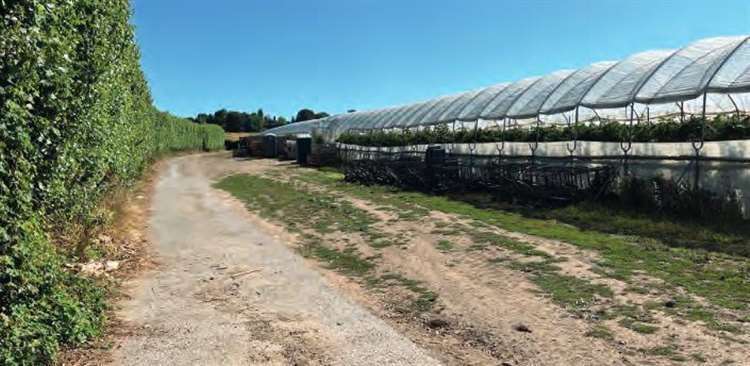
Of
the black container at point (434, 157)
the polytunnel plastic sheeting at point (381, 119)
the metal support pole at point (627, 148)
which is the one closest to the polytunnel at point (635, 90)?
the metal support pole at point (627, 148)

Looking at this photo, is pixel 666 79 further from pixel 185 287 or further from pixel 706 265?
pixel 185 287

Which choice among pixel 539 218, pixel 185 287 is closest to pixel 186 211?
pixel 185 287

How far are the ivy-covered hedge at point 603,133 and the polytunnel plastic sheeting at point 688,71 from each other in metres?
0.78

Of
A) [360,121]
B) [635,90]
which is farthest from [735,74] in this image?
[360,121]

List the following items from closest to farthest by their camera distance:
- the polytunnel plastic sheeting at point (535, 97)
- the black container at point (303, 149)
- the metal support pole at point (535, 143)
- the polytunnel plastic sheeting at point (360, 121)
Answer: the metal support pole at point (535, 143) < the polytunnel plastic sheeting at point (535, 97) < the black container at point (303, 149) < the polytunnel plastic sheeting at point (360, 121)

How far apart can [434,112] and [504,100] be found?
6.01 meters

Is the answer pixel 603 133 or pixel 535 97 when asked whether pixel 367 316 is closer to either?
pixel 603 133

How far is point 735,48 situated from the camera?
11.2m

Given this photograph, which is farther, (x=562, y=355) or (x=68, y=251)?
(x=68, y=251)

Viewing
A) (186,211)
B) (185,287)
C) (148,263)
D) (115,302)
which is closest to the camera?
(115,302)

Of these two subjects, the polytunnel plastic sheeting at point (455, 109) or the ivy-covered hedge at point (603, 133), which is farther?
the polytunnel plastic sheeting at point (455, 109)

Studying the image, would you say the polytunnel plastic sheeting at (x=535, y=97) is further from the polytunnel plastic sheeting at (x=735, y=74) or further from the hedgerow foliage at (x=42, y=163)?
the hedgerow foliage at (x=42, y=163)

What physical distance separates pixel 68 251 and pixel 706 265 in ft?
25.4

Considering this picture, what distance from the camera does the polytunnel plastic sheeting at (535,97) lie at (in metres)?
17.0
